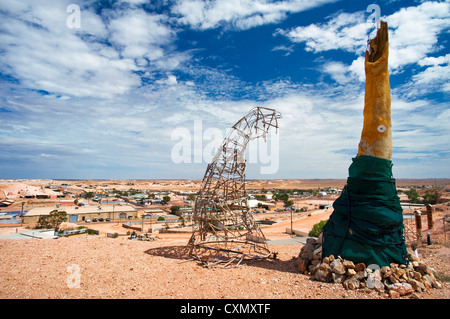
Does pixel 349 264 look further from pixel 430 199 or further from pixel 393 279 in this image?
Answer: pixel 430 199

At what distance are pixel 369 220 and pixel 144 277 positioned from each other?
8.74 m

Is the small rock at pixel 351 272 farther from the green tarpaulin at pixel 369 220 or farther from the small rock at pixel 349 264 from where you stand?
the green tarpaulin at pixel 369 220

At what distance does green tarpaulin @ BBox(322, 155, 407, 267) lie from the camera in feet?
31.7

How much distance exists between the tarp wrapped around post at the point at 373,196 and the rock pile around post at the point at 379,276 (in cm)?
30

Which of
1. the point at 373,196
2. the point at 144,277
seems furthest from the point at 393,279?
the point at 144,277

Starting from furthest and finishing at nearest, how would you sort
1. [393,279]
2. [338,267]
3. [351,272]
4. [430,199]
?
1. [430,199]
2. [338,267]
3. [351,272]
4. [393,279]

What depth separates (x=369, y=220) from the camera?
9.84m

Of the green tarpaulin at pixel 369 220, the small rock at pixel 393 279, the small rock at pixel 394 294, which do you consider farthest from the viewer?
the green tarpaulin at pixel 369 220

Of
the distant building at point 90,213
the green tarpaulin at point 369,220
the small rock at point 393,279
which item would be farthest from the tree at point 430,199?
the distant building at point 90,213

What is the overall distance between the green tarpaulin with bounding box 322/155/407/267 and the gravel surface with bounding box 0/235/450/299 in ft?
4.77

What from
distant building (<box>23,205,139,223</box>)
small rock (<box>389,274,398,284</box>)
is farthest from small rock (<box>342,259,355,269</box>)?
distant building (<box>23,205,139,223</box>)

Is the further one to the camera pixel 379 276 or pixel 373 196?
pixel 373 196

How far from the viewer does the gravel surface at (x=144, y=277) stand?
8.63 m
